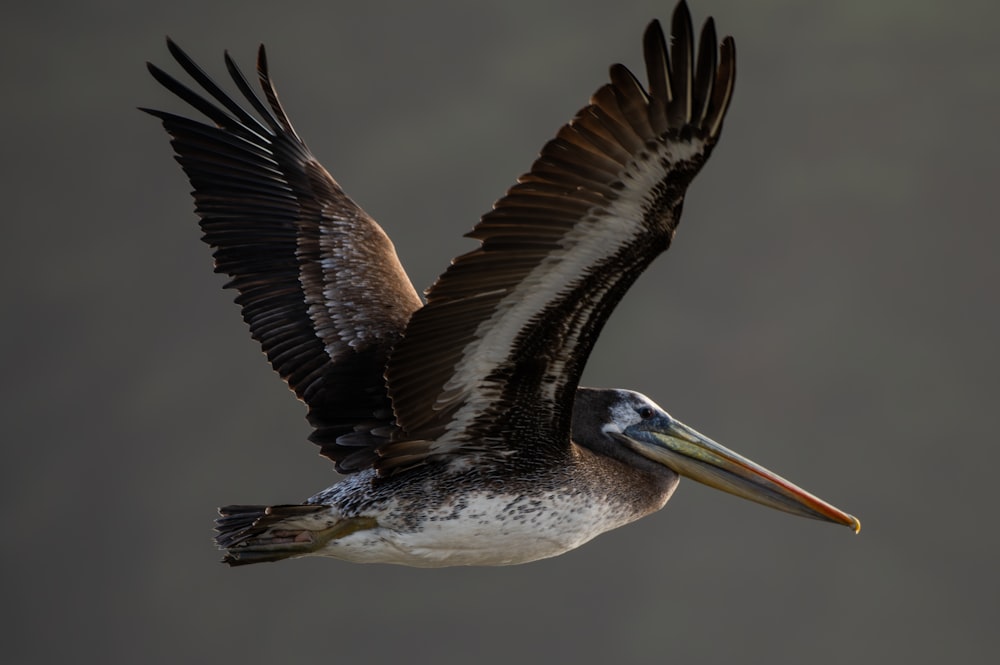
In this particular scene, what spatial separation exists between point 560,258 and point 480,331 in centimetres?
35

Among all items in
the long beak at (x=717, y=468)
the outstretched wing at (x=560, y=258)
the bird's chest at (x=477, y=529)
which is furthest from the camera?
the long beak at (x=717, y=468)

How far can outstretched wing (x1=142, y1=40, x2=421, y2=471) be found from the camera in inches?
186

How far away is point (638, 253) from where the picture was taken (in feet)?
12.0

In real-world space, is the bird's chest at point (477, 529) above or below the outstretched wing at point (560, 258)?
below

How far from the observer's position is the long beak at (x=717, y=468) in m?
4.66

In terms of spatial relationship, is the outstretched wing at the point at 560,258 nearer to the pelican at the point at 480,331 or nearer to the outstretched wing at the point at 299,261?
the pelican at the point at 480,331

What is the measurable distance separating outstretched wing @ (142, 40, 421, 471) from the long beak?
0.87 metres

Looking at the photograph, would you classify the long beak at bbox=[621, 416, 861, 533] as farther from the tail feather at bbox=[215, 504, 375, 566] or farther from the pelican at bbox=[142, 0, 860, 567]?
the tail feather at bbox=[215, 504, 375, 566]

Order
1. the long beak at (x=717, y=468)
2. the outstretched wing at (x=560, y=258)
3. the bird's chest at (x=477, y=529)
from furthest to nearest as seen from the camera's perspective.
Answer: the long beak at (x=717, y=468)
the bird's chest at (x=477, y=529)
the outstretched wing at (x=560, y=258)

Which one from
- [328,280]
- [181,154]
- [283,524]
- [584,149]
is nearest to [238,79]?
[181,154]

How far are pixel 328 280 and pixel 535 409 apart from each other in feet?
3.94

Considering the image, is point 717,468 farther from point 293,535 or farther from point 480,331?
point 293,535

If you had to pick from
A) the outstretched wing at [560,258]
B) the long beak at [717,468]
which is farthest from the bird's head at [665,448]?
the outstretched wing at [560,258]

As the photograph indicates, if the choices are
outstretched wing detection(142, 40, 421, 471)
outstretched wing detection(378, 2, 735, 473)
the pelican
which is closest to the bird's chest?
the pelican
